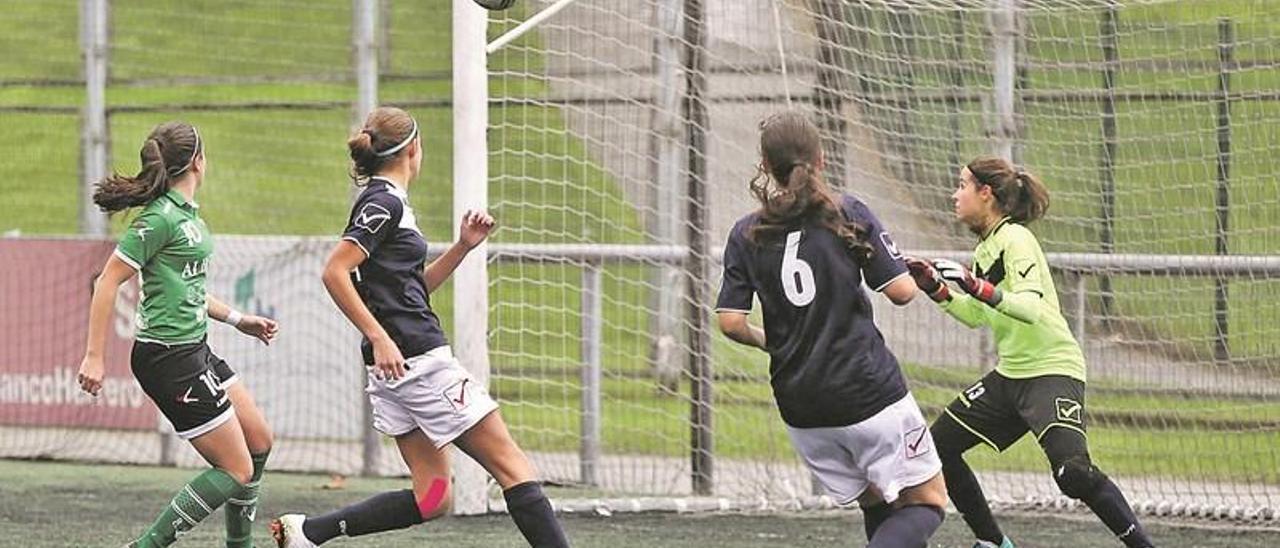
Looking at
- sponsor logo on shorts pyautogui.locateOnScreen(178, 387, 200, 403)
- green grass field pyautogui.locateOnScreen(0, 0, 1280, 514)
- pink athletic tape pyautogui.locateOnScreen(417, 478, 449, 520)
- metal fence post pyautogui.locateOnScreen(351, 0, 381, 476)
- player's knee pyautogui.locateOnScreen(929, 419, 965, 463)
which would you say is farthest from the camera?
metal fence post pyautogui.locateOnScreen(351, 0, 381, 476)

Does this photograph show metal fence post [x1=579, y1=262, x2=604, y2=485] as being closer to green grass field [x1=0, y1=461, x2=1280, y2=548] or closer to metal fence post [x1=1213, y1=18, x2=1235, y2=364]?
green grass field [x1=0, y1=461, x2=1280, y2=548]

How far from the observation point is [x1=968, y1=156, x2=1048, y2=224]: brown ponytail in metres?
8.05

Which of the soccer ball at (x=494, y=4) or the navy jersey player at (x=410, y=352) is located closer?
the navy jersey player at (x=410, y=352)

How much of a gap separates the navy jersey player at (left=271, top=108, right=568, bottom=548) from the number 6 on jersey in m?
1.37

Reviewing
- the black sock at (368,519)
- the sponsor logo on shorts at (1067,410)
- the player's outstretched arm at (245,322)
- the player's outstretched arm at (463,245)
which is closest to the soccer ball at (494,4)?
the player's outstretched arm at (245,322)

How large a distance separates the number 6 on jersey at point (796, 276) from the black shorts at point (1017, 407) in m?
2.12

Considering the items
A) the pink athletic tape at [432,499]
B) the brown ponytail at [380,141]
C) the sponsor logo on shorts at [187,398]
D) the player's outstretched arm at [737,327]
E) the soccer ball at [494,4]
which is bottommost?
the pink athletic tape at [432,499]

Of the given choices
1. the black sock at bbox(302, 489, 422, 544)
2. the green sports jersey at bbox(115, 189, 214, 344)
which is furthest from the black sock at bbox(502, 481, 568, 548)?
the green sports jersey at bbox(115, 189, 214, 344)

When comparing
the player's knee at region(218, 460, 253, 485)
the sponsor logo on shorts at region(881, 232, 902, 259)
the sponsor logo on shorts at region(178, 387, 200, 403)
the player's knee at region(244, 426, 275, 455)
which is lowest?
the player's knee at region(218, 460, 253, 485)

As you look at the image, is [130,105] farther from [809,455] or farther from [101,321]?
[809,455]

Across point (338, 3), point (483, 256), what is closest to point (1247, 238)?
point (483, 256)

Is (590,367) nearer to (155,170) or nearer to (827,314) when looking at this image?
(155,170)

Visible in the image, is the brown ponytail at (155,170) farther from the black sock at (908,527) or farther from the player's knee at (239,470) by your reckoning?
the black sock at (908,527)

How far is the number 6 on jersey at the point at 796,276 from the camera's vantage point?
20.3ft
